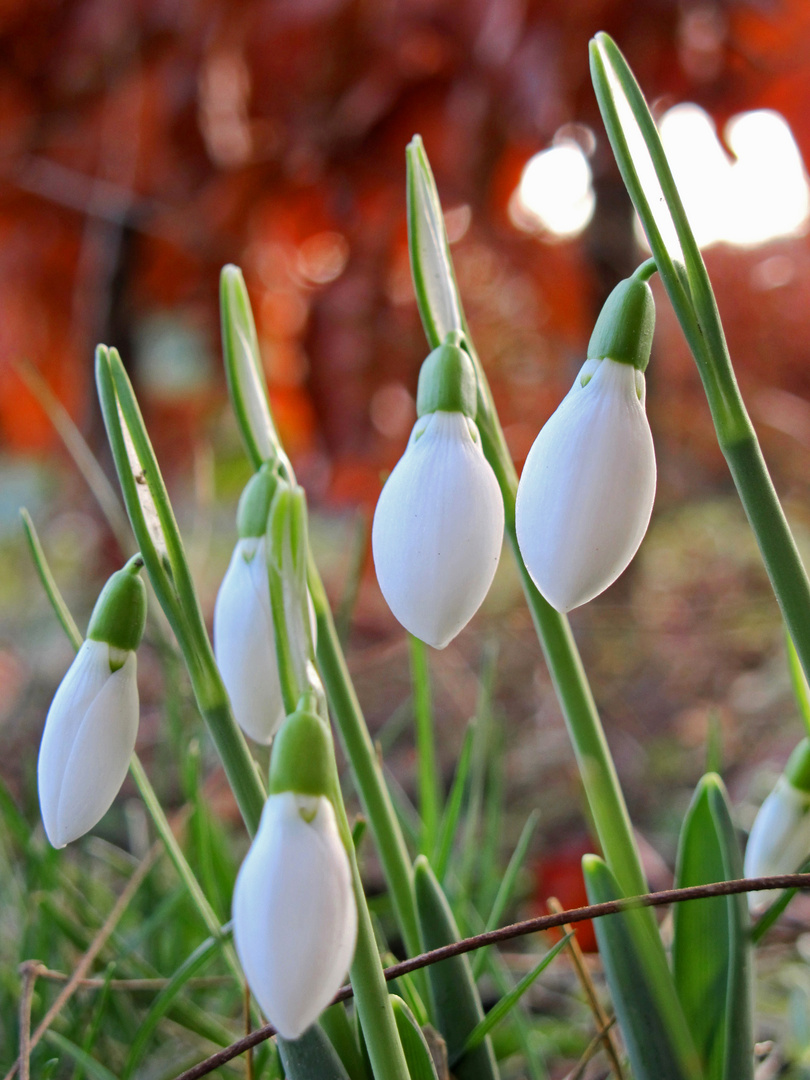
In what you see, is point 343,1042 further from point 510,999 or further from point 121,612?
point 121,612

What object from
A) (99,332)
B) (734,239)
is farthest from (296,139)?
(734,239)

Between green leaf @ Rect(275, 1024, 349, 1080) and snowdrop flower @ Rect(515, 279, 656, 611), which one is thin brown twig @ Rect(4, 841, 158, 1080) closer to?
green leaf @ Rect(275, 1024, 349, 1080)

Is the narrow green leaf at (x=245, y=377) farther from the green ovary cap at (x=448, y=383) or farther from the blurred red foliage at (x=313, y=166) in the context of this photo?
the blurred red foliage at (x=313, y=166)

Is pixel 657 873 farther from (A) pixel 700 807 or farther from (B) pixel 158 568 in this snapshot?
(B) pixel 158 568

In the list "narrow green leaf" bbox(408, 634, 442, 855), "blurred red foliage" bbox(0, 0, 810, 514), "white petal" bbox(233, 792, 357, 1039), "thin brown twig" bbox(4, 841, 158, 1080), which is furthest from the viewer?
"blurred red foliage" bbox(0, 0, 810, 514)

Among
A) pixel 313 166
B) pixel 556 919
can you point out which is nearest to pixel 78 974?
pixel 556 919

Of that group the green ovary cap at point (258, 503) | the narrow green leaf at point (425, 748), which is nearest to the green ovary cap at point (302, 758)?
the green ovary cap at point (258, 503)

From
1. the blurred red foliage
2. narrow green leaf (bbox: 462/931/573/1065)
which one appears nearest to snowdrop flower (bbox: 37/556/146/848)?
narrow green leaf (bbox: 462/931/573/1065)
